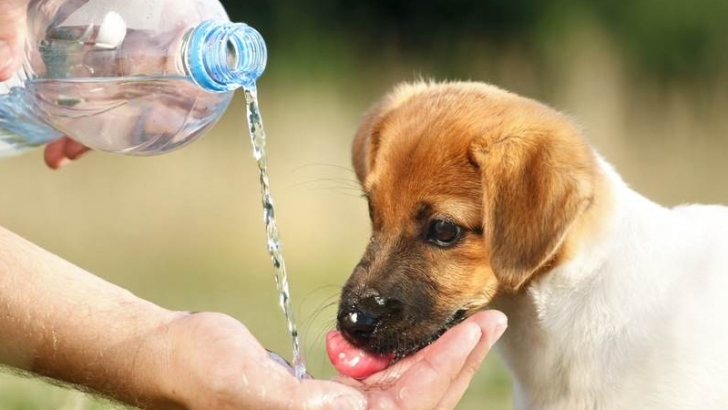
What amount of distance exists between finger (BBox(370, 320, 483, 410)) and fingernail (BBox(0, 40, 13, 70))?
1236 millimetres

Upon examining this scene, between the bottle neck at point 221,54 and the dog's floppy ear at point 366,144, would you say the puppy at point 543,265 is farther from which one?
the bottle neck at point 221,54

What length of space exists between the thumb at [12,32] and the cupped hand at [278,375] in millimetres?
790

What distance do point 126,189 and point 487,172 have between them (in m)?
4.32

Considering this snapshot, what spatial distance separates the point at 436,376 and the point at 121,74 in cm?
118

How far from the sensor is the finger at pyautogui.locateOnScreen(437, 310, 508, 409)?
3.38m

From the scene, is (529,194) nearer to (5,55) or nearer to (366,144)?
(366,144)

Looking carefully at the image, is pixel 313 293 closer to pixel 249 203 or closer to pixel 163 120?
pixel 249 203

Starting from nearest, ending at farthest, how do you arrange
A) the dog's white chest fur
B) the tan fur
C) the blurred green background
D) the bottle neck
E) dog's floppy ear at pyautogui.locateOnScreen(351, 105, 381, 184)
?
the bottle neck → the dog's white chest fur → the tan fur → dog's floppy ear at pyautogui.locateOnScreen(351, 105, 381, 184) → the blurred green background

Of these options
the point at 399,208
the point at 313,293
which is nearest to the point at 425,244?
the point at 399,208

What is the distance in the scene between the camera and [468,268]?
376 cm

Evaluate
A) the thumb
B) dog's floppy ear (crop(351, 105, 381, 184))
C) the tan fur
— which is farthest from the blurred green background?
the thumb

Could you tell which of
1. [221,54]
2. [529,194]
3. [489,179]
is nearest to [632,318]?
[529,194]

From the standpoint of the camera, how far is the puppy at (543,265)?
3580 millimetres

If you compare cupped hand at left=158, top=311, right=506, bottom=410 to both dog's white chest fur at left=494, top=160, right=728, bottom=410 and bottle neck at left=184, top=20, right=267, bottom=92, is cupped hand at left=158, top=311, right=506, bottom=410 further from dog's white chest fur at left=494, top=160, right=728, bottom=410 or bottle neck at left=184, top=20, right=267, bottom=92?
bottle neck at left=184, top=20, right=267, bottom=92
